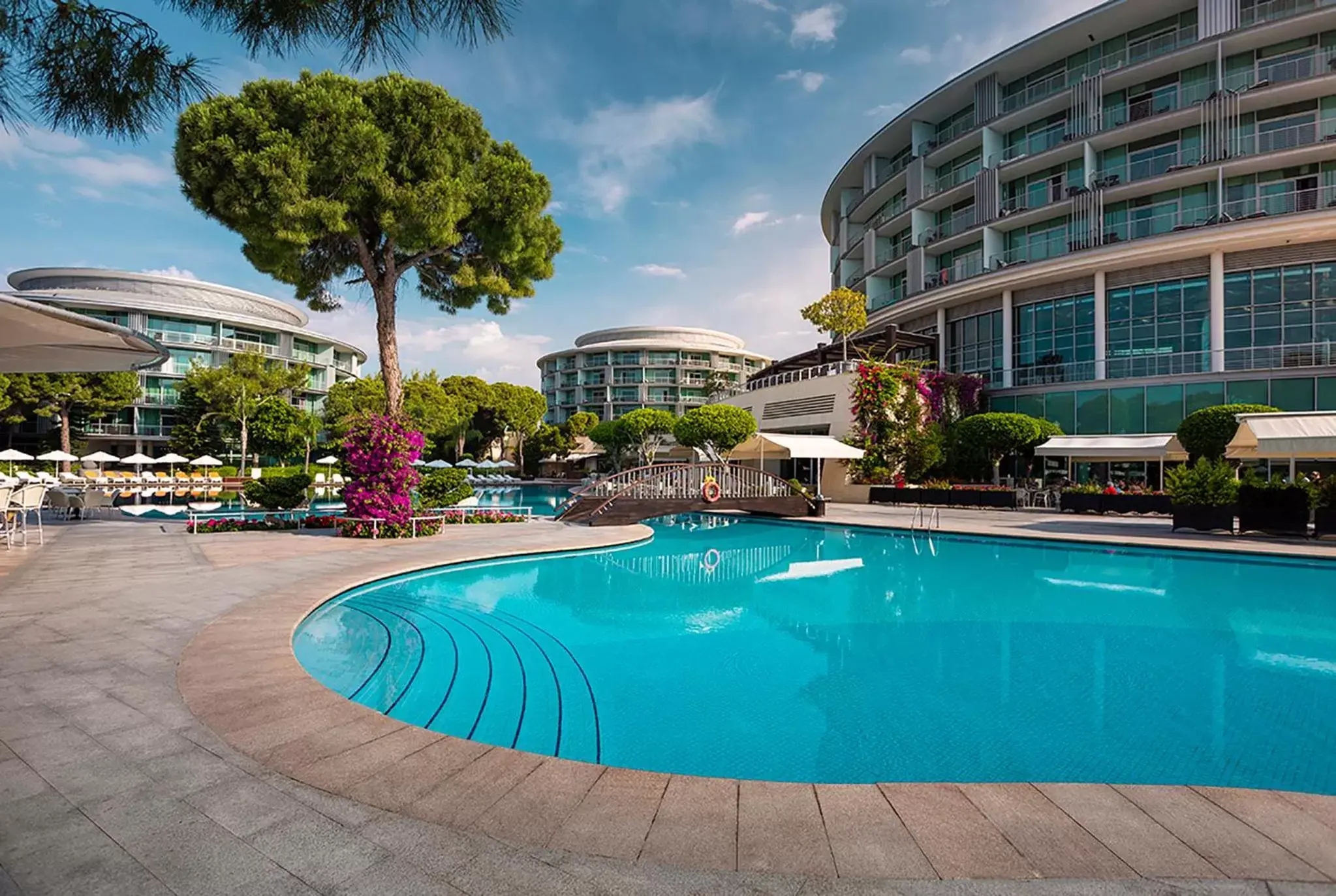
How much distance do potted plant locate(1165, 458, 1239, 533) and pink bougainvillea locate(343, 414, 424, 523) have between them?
17.6 meters

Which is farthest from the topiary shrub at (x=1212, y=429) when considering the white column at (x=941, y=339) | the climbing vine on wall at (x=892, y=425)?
the white column at (x=941, y=339)

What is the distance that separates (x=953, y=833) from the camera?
8.49 feet

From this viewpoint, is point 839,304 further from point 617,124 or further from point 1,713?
point 1,713

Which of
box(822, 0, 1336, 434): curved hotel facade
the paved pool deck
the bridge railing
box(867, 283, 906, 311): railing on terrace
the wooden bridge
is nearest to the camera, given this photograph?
the paved pool deck

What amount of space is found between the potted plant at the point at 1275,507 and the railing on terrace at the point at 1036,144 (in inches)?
744

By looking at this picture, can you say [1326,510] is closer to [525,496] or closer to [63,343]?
[63,343]

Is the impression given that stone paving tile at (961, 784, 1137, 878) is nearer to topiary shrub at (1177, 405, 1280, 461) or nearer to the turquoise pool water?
the turquoise pool water

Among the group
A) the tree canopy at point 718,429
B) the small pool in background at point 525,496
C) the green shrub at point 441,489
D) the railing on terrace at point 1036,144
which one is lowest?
the small pool in background at point 525,496

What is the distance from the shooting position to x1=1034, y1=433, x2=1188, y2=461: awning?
20.2 meters

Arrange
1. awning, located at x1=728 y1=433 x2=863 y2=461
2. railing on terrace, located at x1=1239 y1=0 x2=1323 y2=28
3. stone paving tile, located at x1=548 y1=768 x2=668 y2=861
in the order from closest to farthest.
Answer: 1. stone paving tile, located at x1=548 y1=768 x2=668 y2=861
2. awning, located at x1=728 y1=433 x2=863 y2=461
3. railing on terrace, located at x1=1239 y1=0 x2=1323 y2=28

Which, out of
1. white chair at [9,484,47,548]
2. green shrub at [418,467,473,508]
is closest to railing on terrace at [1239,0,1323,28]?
green shrub at [418,467,473,508]

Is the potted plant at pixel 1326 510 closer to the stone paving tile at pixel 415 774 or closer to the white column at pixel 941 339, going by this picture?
the white column at pixel 941 339

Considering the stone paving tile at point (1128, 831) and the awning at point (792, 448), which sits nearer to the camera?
the stone paving tile at point (1128, 831)

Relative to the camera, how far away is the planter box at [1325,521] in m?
13.1
